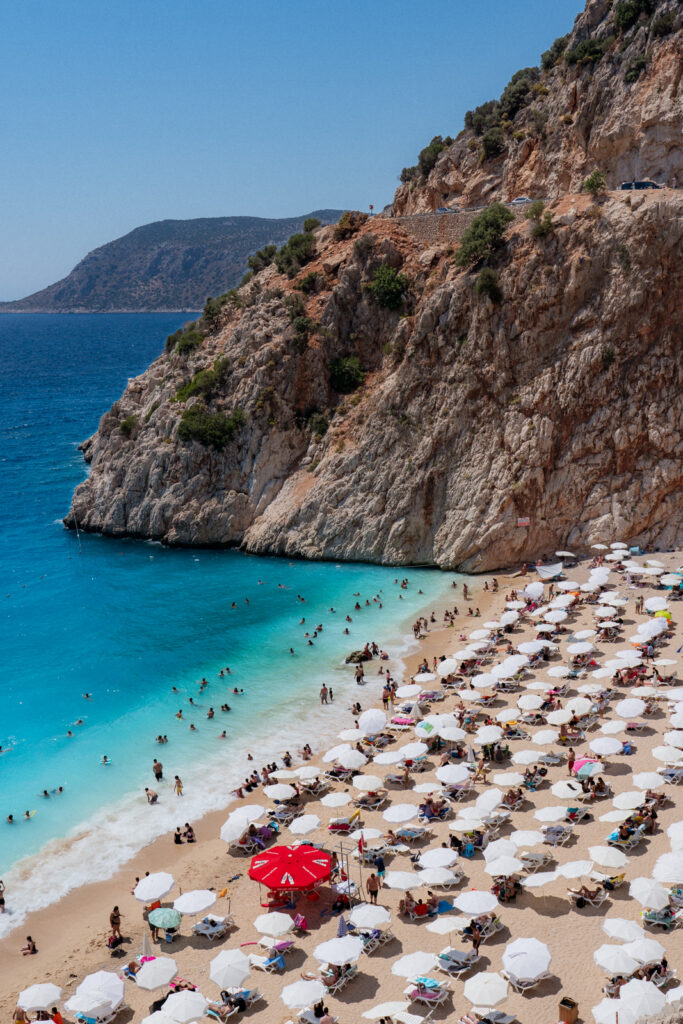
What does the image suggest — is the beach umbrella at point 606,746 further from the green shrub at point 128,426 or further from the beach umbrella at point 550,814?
the green shrub at point 128,426

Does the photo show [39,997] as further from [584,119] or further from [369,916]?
[584,119]

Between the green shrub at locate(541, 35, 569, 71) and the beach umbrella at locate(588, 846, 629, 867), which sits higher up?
the green shrub at locate(541, 35, 569, 71)

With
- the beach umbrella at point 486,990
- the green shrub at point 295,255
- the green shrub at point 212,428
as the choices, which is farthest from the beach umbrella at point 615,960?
the green shrub at point 295,255

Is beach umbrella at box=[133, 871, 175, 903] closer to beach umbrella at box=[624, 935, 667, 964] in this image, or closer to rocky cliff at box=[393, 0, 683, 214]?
beach umbrella at box=[624, 935, 667, 964]

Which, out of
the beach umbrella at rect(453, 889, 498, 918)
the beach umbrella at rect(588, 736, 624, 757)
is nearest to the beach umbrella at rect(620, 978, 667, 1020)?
the beach umbrella at rect(453, 889, 498, 918)

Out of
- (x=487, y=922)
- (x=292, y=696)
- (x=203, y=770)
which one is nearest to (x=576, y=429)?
(x=292, y=696)

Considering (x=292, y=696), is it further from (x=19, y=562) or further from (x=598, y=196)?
(x=598, y=196)
